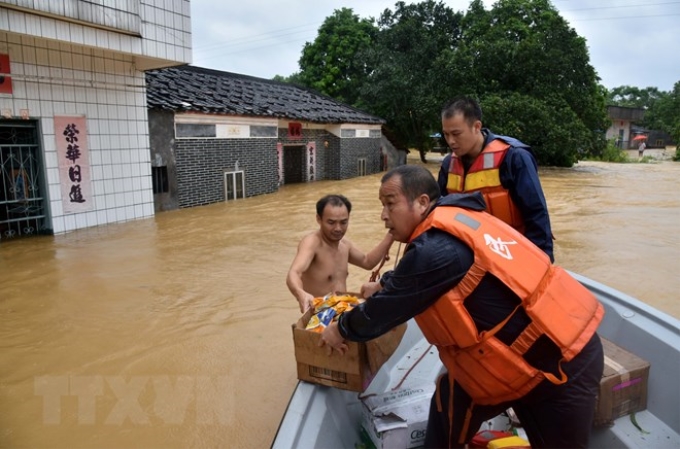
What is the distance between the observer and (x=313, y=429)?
2.34 meters

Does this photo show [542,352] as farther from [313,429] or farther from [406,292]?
[313,429]

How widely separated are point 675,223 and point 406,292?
450 inches

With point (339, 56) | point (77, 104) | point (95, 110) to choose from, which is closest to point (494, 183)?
point (77, 104)

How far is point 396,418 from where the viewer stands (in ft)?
8.52

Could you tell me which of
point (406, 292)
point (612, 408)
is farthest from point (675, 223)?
point (406, 292)

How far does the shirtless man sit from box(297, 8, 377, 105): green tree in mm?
25276

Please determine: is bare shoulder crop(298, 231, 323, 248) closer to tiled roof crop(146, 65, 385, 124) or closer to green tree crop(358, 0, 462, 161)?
tiled roof crop(146, 65, 385, 124)

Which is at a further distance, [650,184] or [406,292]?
[650,184]

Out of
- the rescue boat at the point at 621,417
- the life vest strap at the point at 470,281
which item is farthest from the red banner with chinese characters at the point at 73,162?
the life vest strap at the point at 470,281

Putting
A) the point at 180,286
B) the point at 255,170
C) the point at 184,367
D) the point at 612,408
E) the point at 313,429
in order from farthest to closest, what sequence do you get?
1. the point at 255,170
2. the point at 180,286
3. the point at 184,367
4. the point at 612,408
5. the point at 313,429

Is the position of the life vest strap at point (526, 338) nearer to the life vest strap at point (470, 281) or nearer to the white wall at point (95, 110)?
the life vest strap at point (470, 281)

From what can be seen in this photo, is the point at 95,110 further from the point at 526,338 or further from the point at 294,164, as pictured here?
the point at 294,164

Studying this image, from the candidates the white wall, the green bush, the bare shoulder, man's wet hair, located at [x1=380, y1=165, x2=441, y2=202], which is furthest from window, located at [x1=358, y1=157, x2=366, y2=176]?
man's wet hair, located at [x1=380, y1=165, x2=441, y2=202]

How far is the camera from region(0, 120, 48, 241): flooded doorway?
8.02 meters
